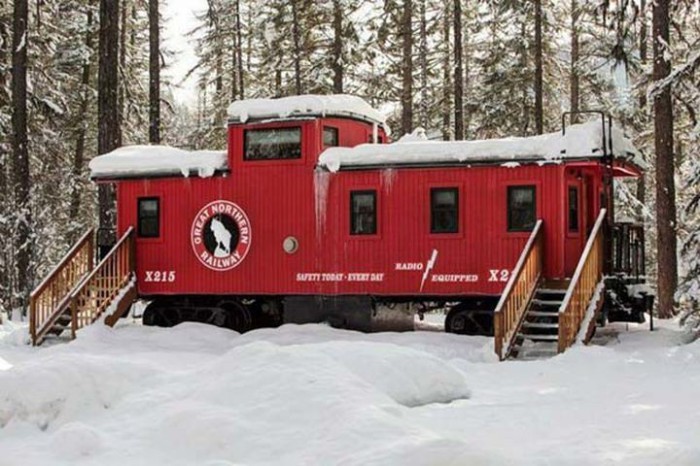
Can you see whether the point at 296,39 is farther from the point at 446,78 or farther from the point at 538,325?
the point at 538,325

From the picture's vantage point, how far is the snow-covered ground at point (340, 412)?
643 centimetres

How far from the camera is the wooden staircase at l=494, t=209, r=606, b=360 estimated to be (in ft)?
40.0

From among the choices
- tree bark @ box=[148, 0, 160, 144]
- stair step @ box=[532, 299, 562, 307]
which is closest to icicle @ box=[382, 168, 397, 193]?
stair step @ box=[532, 299, 562, 307]

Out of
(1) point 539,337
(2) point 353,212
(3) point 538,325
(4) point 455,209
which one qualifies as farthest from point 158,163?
(1) point 539,337

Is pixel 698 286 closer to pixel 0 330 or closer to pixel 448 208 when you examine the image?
pixel 448 208

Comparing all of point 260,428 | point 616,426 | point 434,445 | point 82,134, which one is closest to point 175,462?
point 260,428

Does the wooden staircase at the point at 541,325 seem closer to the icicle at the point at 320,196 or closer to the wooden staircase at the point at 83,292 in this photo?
the icicle at the point at 320,196

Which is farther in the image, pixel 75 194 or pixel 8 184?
pixel 75 194

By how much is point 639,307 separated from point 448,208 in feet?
12.3

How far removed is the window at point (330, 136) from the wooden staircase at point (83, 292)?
4308 millimetres

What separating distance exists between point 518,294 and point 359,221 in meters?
3.66

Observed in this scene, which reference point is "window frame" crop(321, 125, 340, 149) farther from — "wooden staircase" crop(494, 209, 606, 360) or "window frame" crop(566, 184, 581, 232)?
"window frame" crop(566, 184, 581, 232)

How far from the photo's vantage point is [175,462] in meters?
6.57

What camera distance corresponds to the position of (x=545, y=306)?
46.1ft
